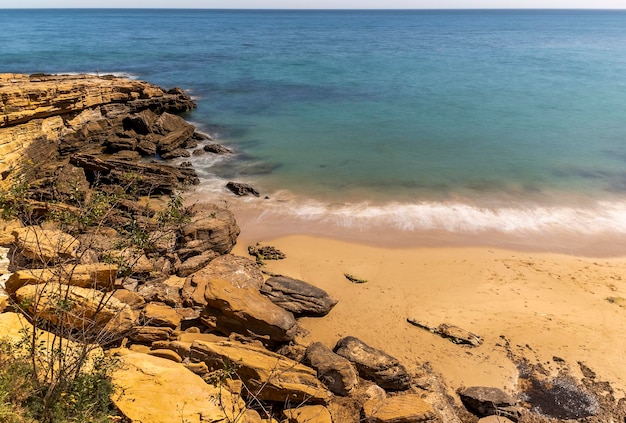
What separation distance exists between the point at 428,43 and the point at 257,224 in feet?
265

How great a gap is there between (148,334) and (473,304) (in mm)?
10154

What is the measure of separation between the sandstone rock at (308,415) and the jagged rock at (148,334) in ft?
12.2

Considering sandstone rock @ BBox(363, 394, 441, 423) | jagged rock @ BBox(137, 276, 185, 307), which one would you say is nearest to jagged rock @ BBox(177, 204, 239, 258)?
jagged rock @ BBox(137, 276, 185, 307)

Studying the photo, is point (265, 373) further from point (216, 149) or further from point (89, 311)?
point (216, 149)

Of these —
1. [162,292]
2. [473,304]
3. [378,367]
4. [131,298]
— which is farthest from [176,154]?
[378,367]

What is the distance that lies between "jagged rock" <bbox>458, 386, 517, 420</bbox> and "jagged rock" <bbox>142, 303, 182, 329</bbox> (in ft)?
25.1

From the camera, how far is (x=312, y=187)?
2362 centimetres

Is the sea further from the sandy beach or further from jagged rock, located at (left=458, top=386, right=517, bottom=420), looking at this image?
jagged rock, located at (left=458, top=386, right=517, bottom=420)

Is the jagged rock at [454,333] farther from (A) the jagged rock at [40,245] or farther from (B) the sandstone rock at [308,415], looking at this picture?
(A) the jagged rock at [40,245]

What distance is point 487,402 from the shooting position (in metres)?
10.1

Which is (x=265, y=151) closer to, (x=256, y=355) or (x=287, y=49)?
(x=256, y=355)

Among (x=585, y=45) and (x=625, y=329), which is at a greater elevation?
(x=585, y=45)

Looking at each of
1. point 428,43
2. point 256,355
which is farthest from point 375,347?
point 428,43

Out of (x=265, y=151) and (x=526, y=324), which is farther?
(x=265, y=151)
